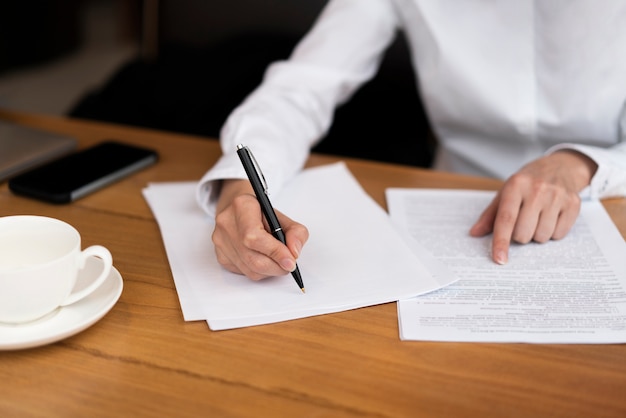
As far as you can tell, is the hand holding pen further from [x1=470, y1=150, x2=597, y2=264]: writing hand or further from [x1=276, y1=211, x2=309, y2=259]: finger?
[x1=470, y1=150, x2=597, y2=264]: writing hand

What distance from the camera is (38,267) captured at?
1.92 feet

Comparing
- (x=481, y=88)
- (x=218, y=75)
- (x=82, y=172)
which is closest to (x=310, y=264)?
(x=82, y=172)

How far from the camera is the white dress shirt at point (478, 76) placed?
107 cm

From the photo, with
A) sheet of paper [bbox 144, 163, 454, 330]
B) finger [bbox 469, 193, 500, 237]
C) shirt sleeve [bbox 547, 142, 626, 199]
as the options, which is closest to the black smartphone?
sheet of paper [bbox 144, 163, 454, 330]

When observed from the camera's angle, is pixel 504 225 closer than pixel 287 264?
No

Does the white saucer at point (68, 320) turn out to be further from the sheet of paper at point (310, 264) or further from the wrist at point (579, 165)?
the wrist at point (579, 165)

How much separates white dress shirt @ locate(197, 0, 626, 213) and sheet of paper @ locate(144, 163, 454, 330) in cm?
10

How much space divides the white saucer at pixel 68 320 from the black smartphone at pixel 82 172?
27cm

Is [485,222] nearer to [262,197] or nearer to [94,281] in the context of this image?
[262,197]

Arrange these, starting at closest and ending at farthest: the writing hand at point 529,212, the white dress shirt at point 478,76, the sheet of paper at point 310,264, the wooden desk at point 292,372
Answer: the wooden desk at point 292,372, the sheet of paper at point 310,264, the writing hand at point 529,212, the white dress shirt at point 478,76

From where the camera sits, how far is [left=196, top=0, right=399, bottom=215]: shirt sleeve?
3.38ft

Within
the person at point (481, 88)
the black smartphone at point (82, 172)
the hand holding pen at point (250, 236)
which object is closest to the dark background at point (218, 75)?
the person at point (481, 88)

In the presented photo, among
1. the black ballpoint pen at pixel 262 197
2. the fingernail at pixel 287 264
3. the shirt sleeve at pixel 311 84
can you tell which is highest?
the black ballpoint pen at pixel 262 197

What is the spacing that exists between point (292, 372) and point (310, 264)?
19 centimetres
